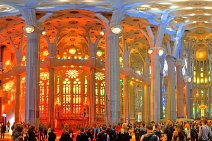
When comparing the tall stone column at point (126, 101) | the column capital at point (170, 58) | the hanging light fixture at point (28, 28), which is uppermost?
the hanging light fixture at point (28, 28)

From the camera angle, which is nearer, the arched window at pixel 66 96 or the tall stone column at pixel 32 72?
the tall stone column at pixel 32 72

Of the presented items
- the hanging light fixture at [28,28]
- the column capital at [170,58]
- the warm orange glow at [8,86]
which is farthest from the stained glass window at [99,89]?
the hanging light fixture at [28,28]

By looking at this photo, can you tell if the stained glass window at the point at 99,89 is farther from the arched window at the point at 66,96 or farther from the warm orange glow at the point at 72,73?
the arched window at the point at 66,96

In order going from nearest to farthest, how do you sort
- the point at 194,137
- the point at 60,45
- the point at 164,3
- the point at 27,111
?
the point at 194,137
the point at 27,111
the point at 164,3
the point at 60,45

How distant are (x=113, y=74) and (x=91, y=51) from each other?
12.7 meters

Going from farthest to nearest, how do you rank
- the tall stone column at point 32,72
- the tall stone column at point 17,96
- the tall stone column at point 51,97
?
the tall stone column at point 17,96, the tall stone column at point 51,97, the tall stone column at point 32,72

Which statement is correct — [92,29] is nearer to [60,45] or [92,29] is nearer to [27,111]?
[60,45]

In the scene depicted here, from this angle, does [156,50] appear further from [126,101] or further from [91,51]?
[126,101]

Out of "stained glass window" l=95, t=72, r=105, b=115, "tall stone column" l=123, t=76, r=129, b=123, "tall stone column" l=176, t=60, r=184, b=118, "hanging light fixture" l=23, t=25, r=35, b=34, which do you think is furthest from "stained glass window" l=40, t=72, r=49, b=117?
"hanging light fixture" l=23, t=25, r=35, b=34

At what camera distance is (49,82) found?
140ft

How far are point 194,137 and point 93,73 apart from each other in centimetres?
2119

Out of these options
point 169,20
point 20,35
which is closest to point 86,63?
point 20,35

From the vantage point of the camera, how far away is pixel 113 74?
105ft

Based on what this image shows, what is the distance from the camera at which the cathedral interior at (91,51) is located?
31.7 metres
